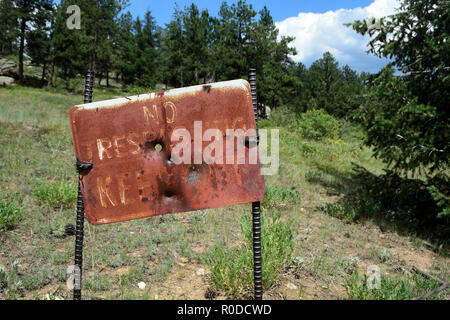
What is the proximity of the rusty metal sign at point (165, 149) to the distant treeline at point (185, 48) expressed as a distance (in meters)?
28.3

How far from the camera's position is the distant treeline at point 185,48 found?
97.1 feet

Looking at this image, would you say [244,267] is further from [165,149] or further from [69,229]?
[69,229]

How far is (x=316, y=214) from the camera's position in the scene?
5.30m

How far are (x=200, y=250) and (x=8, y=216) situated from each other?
Answer: 2485mm

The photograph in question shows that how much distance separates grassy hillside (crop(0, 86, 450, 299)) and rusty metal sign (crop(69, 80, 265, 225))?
1214 millimetres

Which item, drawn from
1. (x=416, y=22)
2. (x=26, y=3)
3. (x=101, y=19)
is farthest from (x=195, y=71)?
(x=416, y=22)

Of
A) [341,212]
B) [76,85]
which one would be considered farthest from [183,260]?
[76,85]

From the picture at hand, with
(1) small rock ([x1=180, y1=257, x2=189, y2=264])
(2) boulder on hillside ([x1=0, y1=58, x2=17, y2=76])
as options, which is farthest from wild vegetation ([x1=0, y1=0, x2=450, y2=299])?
(2) boulder on hillside ([x1=0, y1=58, x2=17, y2=76])

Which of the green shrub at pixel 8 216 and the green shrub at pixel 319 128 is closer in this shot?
the green shrub at pixel 8 216

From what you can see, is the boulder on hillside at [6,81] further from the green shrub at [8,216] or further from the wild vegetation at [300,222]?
the green shrub at [8,216]

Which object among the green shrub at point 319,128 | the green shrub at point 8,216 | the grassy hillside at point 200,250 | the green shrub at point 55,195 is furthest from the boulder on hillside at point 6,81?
the green shrub at point 8,216

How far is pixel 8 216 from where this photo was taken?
3629mm

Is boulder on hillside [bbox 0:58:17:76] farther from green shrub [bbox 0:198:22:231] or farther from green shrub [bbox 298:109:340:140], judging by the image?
green shrub [bbox 0:198:22:231]

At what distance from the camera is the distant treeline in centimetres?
2959
